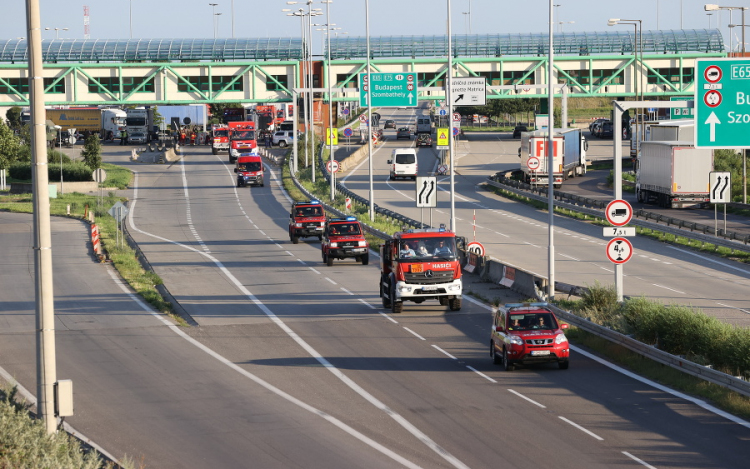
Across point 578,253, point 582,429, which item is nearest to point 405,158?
point 578,253

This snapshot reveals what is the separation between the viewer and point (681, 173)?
57406mm

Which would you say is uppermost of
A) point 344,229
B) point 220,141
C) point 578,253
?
point 220,141

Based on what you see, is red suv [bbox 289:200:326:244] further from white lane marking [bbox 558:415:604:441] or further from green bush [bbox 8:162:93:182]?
green bush [bbox 8:162:93:182]

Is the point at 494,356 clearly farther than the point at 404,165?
No

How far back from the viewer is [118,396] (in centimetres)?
2023

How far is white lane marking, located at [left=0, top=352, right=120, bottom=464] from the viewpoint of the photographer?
1521 cm

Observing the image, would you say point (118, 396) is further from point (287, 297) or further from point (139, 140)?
point (139, 140)

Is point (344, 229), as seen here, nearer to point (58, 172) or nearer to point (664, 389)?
point (664, 389)

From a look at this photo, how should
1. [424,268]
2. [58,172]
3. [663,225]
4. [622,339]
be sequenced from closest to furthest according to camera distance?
1. [622,339]
2. [424,268]
3. [663,225]
4. [58,172]

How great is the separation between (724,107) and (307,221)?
25606 millimetres

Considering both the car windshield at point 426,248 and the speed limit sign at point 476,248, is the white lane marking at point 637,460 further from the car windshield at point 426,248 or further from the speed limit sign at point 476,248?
the speed limit sign at point 476,248

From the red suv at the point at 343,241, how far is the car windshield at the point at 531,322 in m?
18.6

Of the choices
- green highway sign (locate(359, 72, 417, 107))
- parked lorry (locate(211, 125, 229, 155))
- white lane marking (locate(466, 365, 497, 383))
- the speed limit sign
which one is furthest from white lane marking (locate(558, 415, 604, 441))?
parked lorry (locate(211, 125, 229, 155))

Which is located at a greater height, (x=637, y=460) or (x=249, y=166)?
(x=249, y=166)
